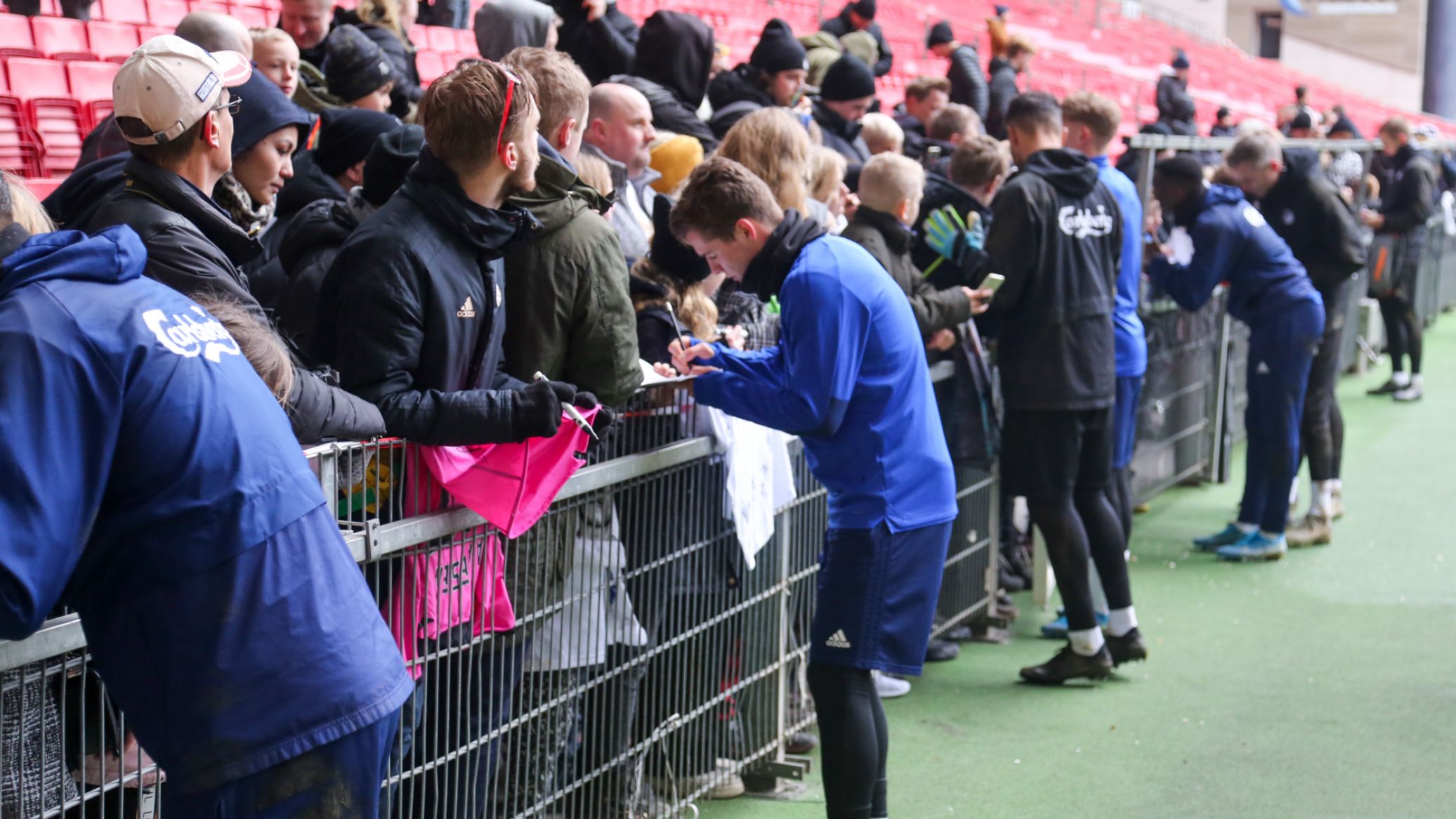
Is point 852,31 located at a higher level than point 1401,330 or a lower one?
higher

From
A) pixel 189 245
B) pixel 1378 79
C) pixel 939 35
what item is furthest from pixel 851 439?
pixel 1378 79

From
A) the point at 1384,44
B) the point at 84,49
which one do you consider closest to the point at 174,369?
the point at 84,49

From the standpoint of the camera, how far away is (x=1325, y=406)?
7.77 meters

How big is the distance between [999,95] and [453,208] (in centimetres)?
824

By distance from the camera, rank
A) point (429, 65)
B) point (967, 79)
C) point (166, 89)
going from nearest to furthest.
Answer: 1. point (166, 89)
2. point (429, 65)
3. point (967, 79)

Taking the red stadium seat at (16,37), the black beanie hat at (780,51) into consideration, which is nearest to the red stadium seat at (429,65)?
the red stadium seat at (16,37)

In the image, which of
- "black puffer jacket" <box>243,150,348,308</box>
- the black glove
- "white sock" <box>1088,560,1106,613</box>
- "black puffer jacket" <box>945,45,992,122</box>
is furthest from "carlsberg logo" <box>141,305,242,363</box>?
"black puffer jacket" <box>945,45,992,122</box>

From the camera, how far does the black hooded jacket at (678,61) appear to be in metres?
6.24

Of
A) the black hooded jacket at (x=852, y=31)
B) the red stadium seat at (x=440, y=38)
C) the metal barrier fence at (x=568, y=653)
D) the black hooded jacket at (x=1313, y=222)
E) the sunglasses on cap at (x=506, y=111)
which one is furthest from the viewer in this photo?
the black hooded jacket at (x=852, y=31)

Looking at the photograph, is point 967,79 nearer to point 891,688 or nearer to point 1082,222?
point 1082,222

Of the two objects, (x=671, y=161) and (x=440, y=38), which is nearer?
(x=671, y=161)

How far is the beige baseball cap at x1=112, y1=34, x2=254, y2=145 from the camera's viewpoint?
2744 mm

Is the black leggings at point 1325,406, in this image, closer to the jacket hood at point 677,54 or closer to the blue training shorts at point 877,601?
the jacket hood at point 677,54

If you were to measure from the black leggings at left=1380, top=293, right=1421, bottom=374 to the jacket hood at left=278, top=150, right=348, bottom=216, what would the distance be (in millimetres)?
9772
